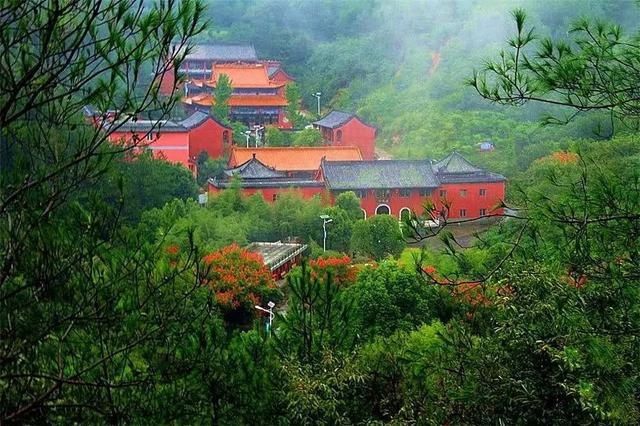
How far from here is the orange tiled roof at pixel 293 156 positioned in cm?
1166

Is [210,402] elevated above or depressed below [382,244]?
above

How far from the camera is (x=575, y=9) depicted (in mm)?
17641

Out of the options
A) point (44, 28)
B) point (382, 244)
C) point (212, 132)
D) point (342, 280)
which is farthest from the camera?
point (212, 132)

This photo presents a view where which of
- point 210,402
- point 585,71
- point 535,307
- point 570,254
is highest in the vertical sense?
point 585,71

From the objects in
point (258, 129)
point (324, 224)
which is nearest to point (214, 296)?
point (324, 224)

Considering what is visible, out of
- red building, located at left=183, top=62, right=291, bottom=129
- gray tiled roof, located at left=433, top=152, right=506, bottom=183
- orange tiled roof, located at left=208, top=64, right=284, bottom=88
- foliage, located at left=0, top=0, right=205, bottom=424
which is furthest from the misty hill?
foliage, located at left=0, top=0, right=205, bottom=424

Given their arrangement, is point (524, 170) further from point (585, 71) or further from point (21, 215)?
point (21, 215)

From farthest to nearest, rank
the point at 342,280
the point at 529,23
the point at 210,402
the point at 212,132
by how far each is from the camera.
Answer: the point at 529,23 → the point at 212,132 → the point at 342,280 → the point at 210,402

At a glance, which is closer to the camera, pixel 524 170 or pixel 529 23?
pixel 524 170

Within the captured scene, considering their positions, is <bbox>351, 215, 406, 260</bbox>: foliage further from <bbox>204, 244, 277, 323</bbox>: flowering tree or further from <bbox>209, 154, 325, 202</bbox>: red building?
<bbox>204, 244, 277, 323</bbox>: flowering tree

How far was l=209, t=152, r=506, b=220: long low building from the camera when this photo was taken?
10305 millimetres

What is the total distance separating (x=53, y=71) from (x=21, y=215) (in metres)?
0.24

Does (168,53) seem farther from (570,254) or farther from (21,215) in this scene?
(570,254)

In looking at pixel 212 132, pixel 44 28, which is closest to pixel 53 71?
pixel 44 28
